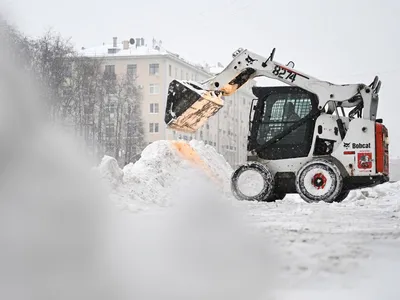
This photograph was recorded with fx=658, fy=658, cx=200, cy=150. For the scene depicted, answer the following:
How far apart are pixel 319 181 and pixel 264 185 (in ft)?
4.20

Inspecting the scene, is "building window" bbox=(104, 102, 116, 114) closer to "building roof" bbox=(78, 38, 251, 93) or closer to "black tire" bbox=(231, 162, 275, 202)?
"building roof" bbox=(78, 38, 251, 93)

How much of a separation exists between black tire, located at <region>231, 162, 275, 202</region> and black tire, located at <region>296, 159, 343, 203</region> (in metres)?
0.70

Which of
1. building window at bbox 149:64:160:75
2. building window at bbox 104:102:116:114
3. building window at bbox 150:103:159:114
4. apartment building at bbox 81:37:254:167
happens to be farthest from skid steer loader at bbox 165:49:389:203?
building window at bbox 149:64:160:75

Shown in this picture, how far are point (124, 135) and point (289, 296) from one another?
58.5 meters

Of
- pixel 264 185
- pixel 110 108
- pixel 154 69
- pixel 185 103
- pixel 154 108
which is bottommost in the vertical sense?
pixel 264 185

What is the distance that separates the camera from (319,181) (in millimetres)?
14633

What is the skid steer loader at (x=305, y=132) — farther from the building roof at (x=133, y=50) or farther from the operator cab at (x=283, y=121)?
the building roof at (x=133, y=50)

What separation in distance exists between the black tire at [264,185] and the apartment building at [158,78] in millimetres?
56636

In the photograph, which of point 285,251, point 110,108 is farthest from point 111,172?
point 110,108

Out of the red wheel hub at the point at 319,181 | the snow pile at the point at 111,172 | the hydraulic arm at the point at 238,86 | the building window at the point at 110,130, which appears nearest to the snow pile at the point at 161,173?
the snow pile at the point at 111,172

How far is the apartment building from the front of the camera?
251 ft

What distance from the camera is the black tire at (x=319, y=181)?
1442 centimetres

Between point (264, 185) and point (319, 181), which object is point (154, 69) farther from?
point (319, 181)

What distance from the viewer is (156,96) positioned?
7844cm
